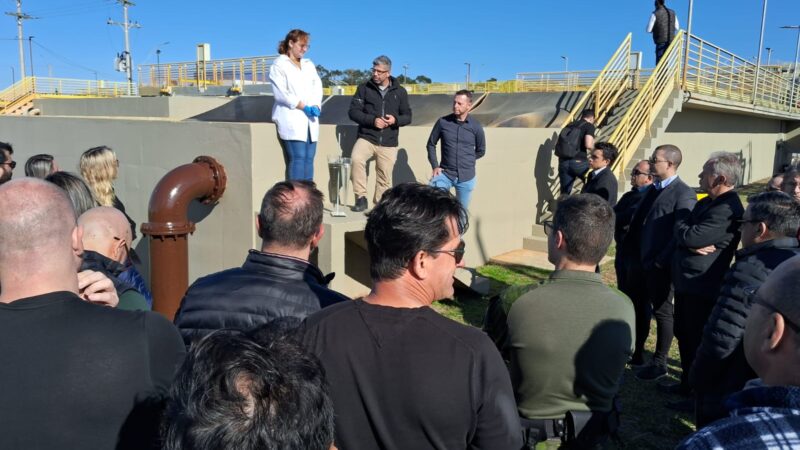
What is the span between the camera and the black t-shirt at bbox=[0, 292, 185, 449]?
1434mm

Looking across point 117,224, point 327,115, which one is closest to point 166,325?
point 117,224

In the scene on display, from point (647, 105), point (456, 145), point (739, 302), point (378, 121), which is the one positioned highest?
point (647, 105)

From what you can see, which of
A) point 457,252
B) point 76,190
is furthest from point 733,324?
point 76,190

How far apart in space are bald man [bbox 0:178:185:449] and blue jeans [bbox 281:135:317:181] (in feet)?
14.0

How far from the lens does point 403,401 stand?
1499 millimetres

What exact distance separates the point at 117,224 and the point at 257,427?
79.8 inches

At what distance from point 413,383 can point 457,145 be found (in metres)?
5.38

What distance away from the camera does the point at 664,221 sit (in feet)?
15.0

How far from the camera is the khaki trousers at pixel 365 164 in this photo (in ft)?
21.0

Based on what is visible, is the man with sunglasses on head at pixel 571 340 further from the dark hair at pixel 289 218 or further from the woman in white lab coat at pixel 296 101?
the woman in white lab coat at pixel 296 101

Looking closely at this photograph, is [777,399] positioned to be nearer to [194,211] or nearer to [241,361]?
[241,361]

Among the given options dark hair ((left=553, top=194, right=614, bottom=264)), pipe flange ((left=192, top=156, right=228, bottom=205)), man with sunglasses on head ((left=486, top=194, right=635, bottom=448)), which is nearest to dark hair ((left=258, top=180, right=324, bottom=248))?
man with sunglasses on head ((left=486, top=194, right=635, bottom=448))

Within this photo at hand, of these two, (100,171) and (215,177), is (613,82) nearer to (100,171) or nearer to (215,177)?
(215,177)

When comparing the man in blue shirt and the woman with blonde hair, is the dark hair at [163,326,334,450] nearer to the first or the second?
the woman with blonde hair
